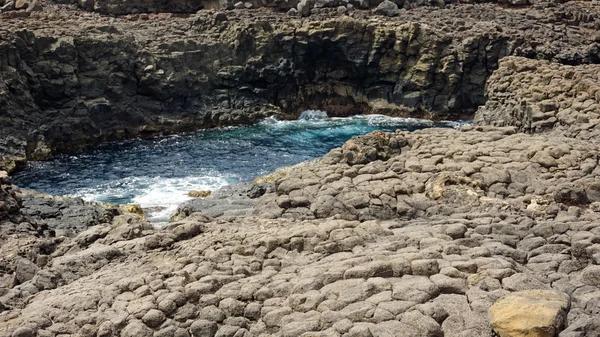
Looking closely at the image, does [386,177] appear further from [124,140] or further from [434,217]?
[124,140]

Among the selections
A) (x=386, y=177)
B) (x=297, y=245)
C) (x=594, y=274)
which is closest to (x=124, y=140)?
(x=386, y=177)

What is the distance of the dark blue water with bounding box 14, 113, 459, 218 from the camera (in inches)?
1419

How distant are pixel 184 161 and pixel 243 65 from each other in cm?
1555

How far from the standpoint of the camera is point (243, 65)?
5400 cm

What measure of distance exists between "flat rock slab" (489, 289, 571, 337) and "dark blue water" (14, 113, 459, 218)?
77.3 ft

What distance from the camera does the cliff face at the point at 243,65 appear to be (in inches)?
1794

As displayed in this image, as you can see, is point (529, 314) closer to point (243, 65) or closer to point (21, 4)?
point (243, 65)

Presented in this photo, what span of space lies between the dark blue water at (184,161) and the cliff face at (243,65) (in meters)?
2.49

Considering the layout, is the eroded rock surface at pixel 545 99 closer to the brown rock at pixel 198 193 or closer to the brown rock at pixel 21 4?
the brown rock at pixel 198 193

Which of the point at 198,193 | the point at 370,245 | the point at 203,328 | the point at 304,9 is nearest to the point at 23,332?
the point at 203,328

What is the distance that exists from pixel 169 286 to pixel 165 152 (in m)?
33.8

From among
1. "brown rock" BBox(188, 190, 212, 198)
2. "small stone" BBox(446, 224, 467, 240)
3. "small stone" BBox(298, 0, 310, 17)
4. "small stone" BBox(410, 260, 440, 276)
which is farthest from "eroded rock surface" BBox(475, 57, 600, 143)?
"small stone" BBox(298, 0, 310, 17)

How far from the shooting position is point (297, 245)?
13383 millimetres

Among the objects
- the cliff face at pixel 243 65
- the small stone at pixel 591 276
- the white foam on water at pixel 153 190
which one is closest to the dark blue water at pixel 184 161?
the white foam on water at pixel 153 190
